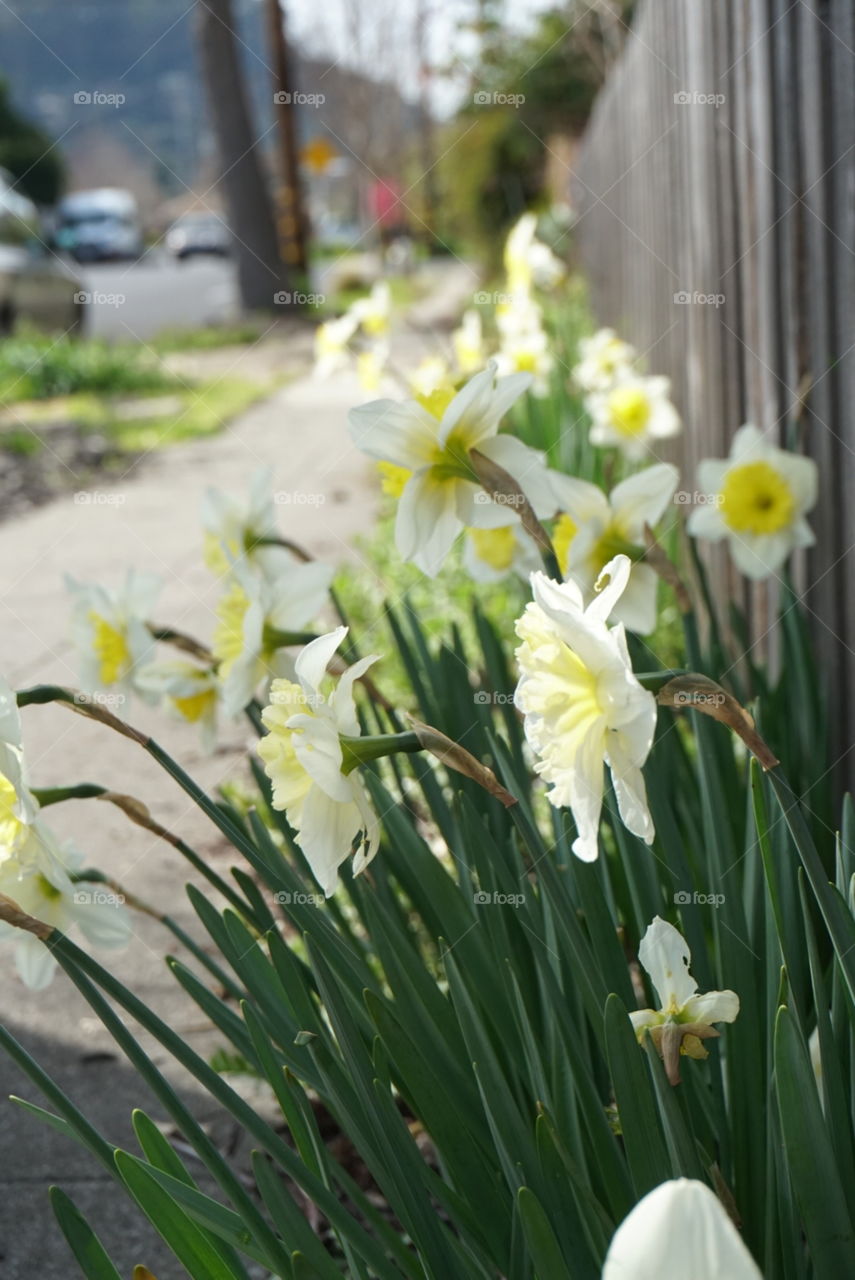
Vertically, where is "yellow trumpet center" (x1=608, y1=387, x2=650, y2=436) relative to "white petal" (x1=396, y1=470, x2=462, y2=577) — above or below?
below

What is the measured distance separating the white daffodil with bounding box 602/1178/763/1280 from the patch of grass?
948 cm

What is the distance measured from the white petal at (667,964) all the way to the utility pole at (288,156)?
44.5ft

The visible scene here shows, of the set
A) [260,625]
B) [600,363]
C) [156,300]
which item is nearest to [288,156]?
[156,300]

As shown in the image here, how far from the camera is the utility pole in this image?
1466cm

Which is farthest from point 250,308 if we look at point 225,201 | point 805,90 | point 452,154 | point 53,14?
point 53,14

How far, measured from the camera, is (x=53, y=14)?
331ft

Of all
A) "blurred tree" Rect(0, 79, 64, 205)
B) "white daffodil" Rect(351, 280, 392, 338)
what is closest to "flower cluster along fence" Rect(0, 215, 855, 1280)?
"white daffodil" Rect(351, 280, 392, 338)

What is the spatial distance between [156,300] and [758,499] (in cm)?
2103

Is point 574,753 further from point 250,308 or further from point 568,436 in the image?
point 250,308

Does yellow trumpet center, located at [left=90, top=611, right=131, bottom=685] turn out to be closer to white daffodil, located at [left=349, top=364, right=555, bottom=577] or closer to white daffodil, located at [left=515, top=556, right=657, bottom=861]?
white daffodil, located at [left=349, top=364, right=555, bottom=577]

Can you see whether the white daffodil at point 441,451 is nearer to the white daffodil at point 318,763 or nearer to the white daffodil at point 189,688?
the white daffodil at point 318,763

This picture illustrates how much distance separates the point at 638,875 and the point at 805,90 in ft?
4.23

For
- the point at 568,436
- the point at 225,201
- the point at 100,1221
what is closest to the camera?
the point at 100,1221

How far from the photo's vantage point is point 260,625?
145 cm
